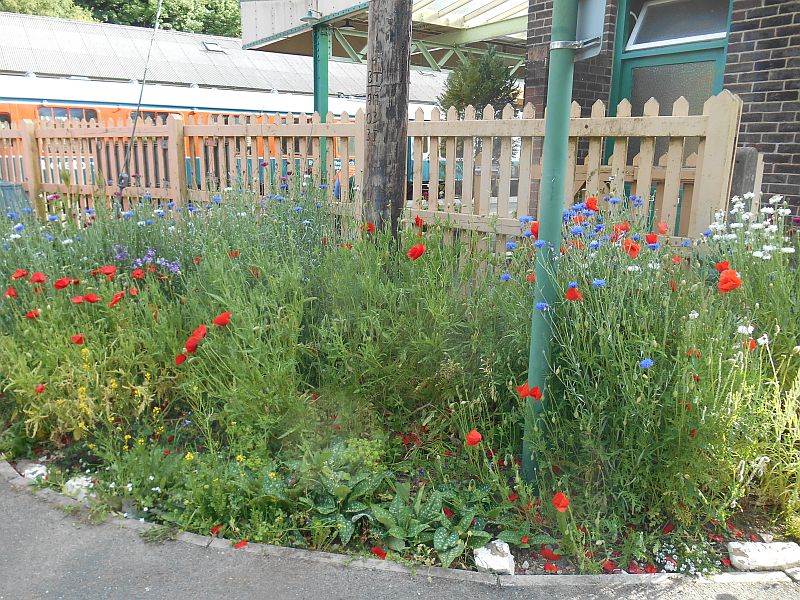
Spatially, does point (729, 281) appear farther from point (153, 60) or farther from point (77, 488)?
point (153, 60)

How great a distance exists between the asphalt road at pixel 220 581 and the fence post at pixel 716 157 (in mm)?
2377

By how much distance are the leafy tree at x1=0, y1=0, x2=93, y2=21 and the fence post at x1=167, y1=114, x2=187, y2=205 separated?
30.4m

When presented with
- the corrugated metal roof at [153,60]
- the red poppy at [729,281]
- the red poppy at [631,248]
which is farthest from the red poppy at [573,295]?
the corrugated metal roof at [153,60]

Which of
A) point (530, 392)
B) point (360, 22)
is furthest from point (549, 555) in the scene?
point (360, 22)

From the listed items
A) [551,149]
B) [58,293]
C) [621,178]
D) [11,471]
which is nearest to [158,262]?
[58,293]

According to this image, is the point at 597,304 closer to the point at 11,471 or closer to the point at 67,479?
the point at 67,479

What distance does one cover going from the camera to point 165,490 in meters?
2.95

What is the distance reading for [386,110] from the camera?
15.1ft

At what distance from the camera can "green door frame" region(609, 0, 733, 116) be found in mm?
6922

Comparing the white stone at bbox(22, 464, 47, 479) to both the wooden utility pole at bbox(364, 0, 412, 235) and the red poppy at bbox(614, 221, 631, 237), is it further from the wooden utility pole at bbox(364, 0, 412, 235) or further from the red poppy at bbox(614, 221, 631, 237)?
the red poppy at bbox(614, 221, 631, 237)

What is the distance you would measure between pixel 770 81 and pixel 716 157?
302cm

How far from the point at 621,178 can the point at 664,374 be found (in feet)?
5.74

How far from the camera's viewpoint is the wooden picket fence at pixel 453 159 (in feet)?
13.8

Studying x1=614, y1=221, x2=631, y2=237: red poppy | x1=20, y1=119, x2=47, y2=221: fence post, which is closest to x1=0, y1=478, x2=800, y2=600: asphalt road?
x1=614, y1=221, x2=631, y2=237: red poppy
